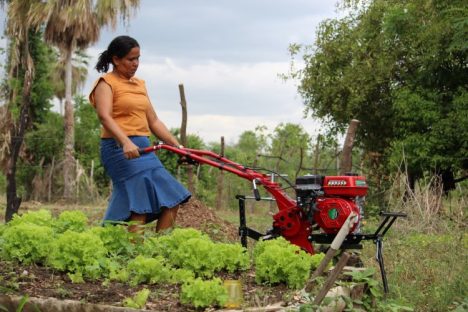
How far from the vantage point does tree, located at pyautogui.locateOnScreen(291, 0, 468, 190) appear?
17.0 metres

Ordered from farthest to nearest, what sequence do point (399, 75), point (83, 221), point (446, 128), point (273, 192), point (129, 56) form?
point (399, 75), point (446, 128), point (273, 192), point (129, 56), point (83, 221)

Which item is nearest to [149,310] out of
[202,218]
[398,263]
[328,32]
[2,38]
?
[398,263]

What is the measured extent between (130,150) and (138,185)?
432 mm

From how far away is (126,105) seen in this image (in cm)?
636

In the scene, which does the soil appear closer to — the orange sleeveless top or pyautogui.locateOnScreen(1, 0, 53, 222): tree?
the orange sleeveless top

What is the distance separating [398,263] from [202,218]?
17.7ft

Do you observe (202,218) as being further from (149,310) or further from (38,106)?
(38,106)

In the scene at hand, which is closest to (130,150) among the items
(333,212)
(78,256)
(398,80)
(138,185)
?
(138,185)

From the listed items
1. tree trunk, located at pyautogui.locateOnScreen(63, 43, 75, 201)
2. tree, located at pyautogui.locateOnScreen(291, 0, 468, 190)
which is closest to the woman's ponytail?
tree, located at pyautogui.locateOnScreen(291, 0, 468, 190)

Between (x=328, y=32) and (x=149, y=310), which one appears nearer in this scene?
(x=149, y=310)

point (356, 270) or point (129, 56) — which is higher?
point (129, 56)

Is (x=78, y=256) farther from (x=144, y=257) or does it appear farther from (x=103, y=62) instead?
(x=103, y=62)

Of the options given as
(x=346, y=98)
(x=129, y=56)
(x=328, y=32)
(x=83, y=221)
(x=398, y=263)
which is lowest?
(x=398, y=263)

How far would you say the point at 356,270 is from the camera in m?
5.40
